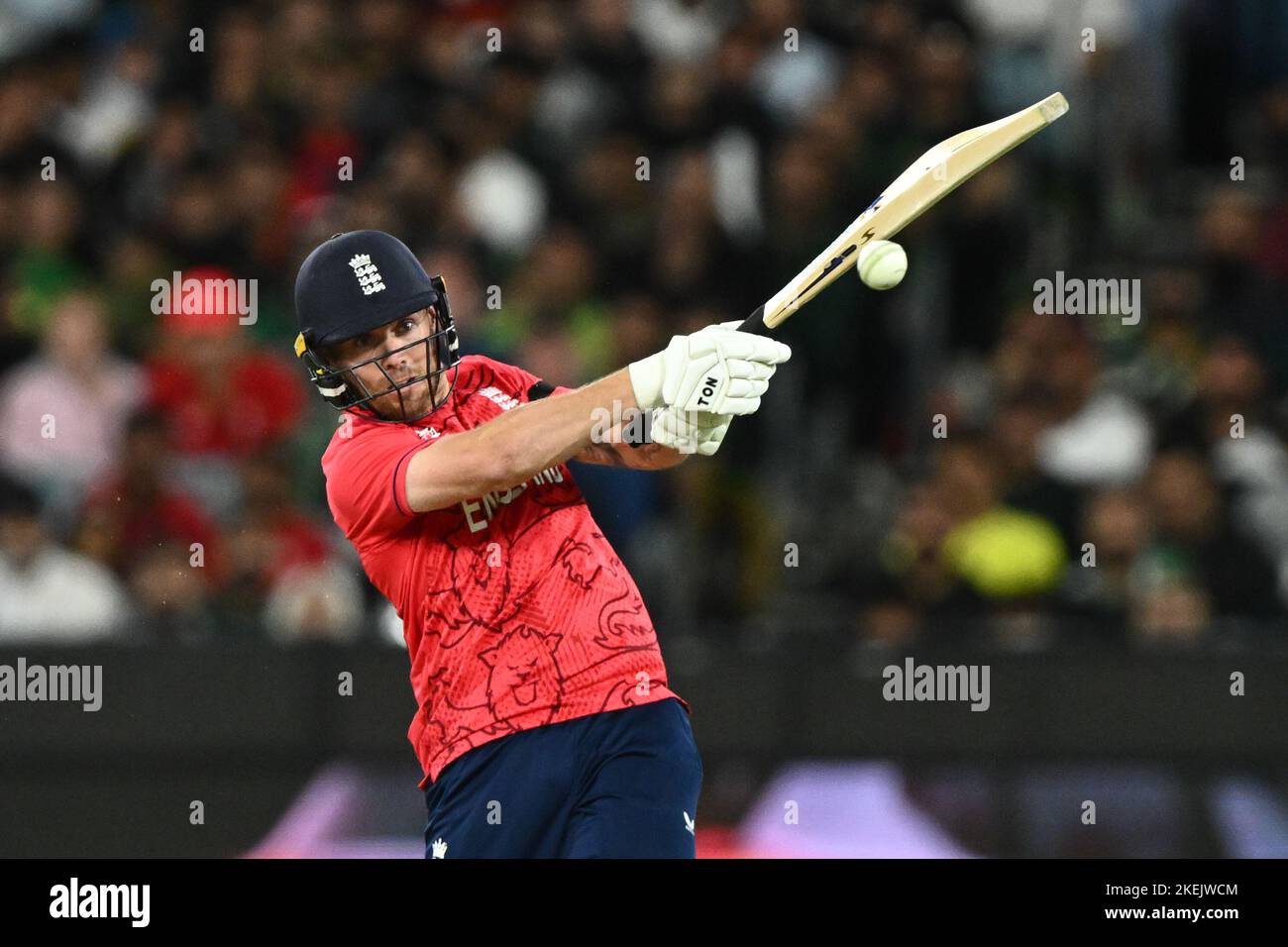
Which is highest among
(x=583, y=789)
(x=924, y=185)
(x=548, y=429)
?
(x=924, y=185)

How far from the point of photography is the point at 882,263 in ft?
16.1

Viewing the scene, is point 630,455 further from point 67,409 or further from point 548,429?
point 67,409

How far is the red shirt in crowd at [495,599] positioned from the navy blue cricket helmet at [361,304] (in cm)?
13

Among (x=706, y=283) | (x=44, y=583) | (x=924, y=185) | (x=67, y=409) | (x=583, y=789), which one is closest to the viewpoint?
(x=583, y=789)

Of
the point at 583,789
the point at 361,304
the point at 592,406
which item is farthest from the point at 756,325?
the point at 583,789

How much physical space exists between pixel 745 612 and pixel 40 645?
294 cm

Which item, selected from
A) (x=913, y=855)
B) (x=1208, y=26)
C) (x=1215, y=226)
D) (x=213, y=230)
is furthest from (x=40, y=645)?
(x=1208, y=26)

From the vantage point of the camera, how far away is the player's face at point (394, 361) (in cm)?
503

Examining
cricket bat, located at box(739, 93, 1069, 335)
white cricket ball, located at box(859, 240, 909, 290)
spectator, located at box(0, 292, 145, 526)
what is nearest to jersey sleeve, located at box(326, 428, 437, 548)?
cricket bat, located at box(739, 93, 1069, 335)

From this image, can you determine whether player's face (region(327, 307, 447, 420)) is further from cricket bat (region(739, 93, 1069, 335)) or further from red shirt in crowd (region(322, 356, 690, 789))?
cricket bat (region(739, 93, 1069, 335))

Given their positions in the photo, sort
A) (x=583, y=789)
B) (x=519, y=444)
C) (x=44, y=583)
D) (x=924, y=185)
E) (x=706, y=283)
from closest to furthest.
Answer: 1. (x=519, y=444)
2. (x=583, y=789)
3. (x=924, y=185)
4. (x=44, y=583)
5. (x=706, y=283)

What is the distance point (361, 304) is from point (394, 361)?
0.17 meters

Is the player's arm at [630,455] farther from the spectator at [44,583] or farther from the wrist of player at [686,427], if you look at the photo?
the spectator at [44,583]
